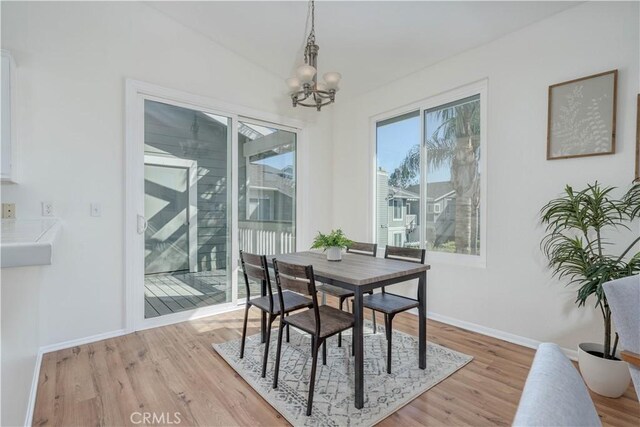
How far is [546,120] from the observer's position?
2588mm

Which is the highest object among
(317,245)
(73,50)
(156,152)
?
(73,50)

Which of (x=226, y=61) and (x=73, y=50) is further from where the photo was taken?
(x=226, y=61)

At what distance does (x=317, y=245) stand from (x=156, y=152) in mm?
1929

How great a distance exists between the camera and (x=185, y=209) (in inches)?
132

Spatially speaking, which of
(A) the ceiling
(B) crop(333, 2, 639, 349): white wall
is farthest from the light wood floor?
(A) the ceiling

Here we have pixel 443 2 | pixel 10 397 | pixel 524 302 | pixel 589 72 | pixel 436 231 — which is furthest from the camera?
pixel 436 231

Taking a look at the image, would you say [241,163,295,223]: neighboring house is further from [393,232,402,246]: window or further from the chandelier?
the chandelier

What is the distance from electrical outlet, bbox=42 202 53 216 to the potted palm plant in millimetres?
3908

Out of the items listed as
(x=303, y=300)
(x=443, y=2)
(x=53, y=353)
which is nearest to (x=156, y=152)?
(x=53, y=353)

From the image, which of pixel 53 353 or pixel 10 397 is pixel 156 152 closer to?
pixel 53 353

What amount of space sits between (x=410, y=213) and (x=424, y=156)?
27.1 inches

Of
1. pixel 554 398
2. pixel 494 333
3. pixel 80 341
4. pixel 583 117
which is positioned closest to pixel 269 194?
pixel 80 341

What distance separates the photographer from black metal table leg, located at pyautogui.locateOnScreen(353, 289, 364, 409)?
6.05ft

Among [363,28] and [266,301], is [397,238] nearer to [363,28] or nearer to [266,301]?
[266,301]
